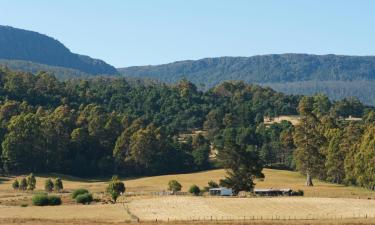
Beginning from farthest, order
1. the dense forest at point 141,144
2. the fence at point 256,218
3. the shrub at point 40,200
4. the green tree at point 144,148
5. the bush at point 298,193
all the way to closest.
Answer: the green tree at point 144,148
the dense forest at point 141,144
the bush at point 298,193
the shrub at point 40,200
the fence at point 256,218

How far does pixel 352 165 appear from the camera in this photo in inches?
4363

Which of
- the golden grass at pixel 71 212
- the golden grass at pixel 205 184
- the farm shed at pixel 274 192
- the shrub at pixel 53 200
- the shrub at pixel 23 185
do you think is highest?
the golden grass at pixel 71 212

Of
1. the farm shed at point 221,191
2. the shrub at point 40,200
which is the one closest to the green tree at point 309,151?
the farm shed at point 221,191

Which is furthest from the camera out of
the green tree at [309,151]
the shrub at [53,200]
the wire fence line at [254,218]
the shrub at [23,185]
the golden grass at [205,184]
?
the green tree at [309,151]

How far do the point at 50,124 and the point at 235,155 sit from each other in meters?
58.7

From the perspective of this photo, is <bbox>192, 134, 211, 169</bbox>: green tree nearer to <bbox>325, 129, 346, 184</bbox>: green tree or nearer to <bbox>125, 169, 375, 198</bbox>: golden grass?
<bbox>125, 169, 375, 198</bbox>: golden grass

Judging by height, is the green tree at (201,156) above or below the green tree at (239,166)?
below

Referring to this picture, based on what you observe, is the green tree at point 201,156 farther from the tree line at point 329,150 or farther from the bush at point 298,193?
the bush at point 298,193

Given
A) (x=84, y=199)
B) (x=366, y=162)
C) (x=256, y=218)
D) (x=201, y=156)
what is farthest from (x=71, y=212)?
(x=201, y=156)

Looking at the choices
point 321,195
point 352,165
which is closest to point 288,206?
point 321,195

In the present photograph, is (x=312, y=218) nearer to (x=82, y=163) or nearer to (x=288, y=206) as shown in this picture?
(x=288, y=206)

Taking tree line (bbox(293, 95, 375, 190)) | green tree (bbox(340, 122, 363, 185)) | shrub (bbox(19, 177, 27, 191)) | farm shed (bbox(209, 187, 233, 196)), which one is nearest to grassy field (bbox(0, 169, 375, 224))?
shrub (bbox(19, 177, 27, 191))

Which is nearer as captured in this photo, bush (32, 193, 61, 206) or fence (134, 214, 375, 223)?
→ fence (134, 214, 375, 223)

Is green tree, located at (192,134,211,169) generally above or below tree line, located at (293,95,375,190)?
below
